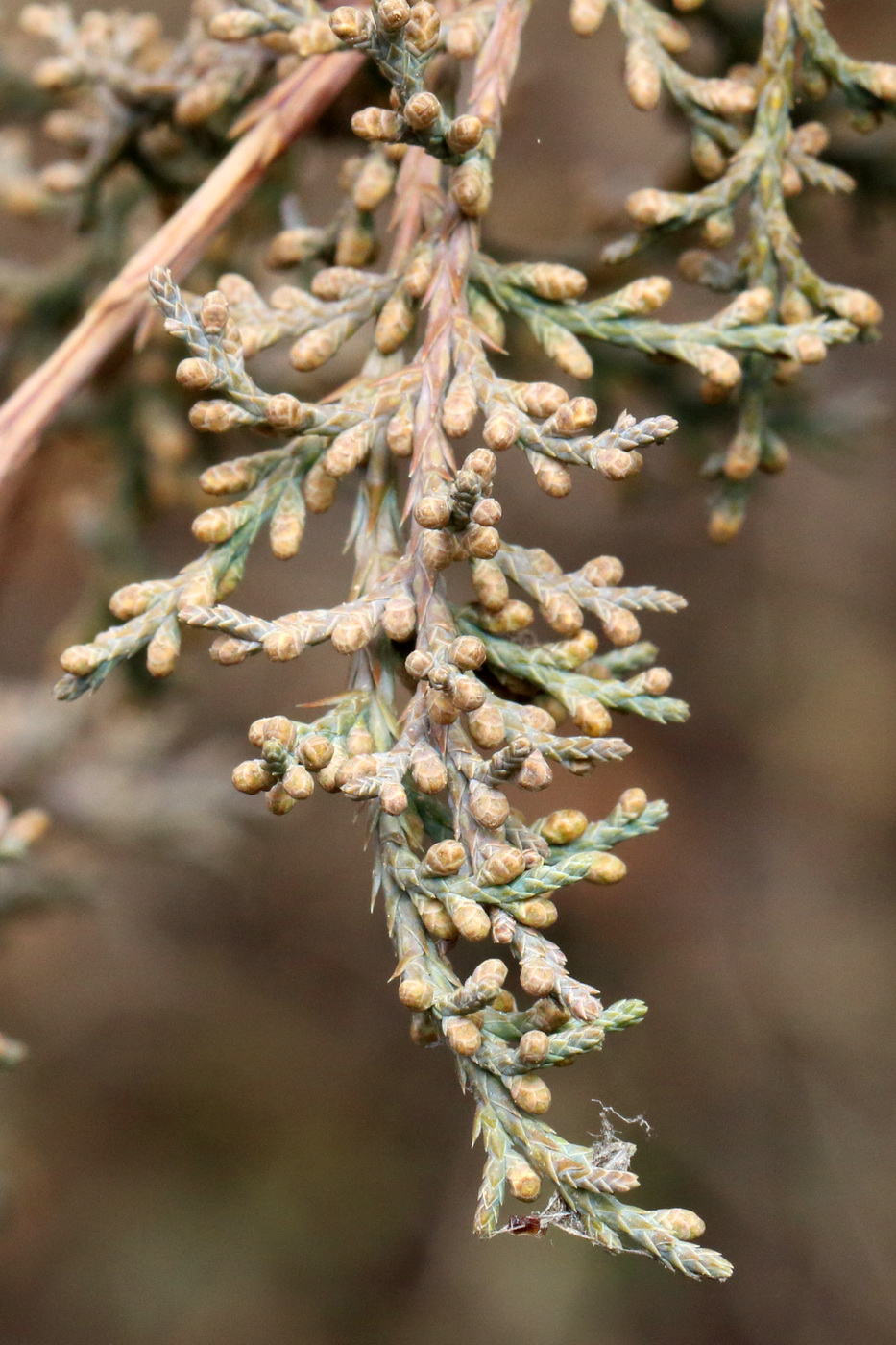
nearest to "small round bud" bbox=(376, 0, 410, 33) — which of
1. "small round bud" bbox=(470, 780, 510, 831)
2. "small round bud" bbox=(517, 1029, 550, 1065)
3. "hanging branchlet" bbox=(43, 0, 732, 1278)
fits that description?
"hanging branchlet" bbox=(43, 0, 732, 1278)

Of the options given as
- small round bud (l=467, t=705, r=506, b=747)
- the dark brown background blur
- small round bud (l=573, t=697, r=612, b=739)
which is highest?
small round bud (l=573, t=697, r=612, b=739)

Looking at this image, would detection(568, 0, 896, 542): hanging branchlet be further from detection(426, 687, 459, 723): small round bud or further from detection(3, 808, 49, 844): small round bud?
detection(3, 808, 49, 844): small round bud

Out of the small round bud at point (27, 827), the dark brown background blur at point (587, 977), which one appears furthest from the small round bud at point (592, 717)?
the dark brown background blur at point (587, 977)

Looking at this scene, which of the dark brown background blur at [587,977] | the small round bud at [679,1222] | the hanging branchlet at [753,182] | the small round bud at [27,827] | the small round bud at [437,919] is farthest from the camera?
the dark brown background blur at [587,977]

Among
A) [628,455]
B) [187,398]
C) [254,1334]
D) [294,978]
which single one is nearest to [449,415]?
[628,455]

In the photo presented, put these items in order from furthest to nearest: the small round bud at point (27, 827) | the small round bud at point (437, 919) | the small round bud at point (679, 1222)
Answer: the small round bud at point (27, 827) → the small round bud at point (437, 919) → the small round bud at point (679, 1222)

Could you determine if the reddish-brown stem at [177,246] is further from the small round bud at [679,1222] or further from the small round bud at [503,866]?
the small round bud at [679,1222]

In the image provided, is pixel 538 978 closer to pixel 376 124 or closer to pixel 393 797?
pixel 393 797
